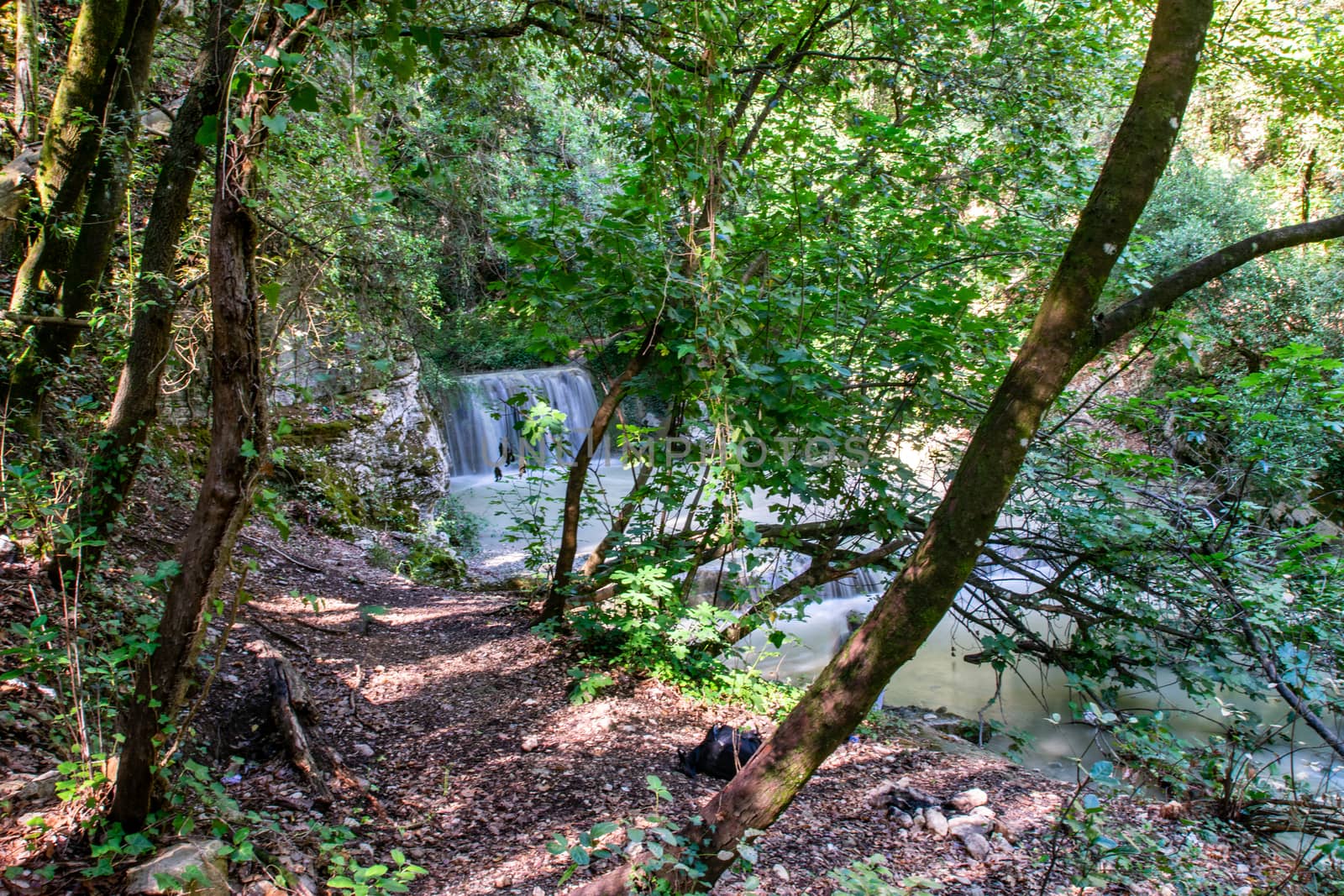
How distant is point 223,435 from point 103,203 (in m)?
3.24

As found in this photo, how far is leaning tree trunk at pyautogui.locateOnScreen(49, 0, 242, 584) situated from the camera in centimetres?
320

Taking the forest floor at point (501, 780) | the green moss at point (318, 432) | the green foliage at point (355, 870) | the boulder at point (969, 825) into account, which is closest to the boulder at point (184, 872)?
the forest floor at point (501, 780)

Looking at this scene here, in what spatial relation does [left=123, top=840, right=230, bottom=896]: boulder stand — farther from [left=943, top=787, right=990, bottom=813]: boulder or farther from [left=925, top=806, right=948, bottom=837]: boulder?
[left=943, top=787, right=990, bottom=813]: boulder

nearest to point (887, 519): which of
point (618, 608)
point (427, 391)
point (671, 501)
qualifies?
point (671, 501)

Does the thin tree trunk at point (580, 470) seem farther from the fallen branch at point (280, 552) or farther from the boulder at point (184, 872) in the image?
the boulder at point (184, 872)

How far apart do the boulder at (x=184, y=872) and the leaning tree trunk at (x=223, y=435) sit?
0.19 metres

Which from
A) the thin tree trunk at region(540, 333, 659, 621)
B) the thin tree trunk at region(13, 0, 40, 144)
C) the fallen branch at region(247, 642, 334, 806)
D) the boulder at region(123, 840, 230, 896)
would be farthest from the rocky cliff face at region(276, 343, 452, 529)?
the boulder at region(123, 840, 230, 896)

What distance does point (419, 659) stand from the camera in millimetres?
4555

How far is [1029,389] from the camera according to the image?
1878mm

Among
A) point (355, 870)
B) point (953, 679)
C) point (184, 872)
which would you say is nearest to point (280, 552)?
point (184, 872)

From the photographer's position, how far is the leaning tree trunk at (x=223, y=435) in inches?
70.9

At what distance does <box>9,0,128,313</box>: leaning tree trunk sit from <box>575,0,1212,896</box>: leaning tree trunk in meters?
4.58

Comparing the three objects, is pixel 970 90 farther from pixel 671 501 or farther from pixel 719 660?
pixel 719 660

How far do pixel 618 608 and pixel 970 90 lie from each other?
438 centimetres
